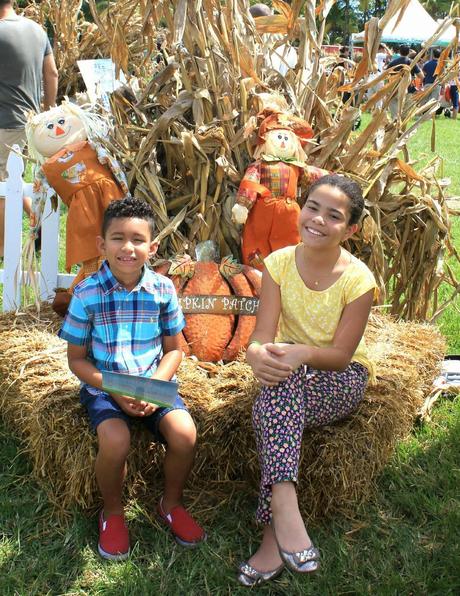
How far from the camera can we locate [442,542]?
8.77 feet

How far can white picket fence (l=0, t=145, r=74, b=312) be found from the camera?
156 inches

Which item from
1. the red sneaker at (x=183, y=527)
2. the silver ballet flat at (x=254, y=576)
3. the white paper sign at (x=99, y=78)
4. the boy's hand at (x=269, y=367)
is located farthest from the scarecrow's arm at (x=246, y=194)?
the silver ballet flat at (x=254, y=576)

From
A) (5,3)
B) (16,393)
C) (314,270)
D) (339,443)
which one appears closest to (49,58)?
(5,3)

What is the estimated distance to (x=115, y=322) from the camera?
2736 mm

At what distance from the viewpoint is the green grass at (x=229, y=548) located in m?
2.42

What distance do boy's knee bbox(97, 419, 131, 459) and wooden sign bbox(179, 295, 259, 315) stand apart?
102 centimetres

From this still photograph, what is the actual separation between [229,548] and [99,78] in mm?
2773

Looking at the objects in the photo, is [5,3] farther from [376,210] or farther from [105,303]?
[105,303]

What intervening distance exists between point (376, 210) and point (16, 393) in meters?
2.03

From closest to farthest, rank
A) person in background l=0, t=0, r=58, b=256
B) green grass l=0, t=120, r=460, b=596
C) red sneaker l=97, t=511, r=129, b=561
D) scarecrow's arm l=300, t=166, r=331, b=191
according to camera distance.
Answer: green grass l=0, t=120, r=460, b=596 < red sneaker l=97, t=511, r=129, b=561 < scarecrow's arm l=300, t=166, r=331, b=191 < person in background l=0, t=0, r=58, b=256

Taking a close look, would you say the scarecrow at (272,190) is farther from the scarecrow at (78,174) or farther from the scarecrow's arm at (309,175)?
the scarecrow at (78,174)

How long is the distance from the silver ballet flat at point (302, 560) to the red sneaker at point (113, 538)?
589mm

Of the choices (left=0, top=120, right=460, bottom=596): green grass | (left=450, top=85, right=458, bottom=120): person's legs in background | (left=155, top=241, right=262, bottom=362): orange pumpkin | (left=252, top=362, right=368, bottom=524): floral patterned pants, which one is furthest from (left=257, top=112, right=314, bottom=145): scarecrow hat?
(left=450, top=85, right=458, bottom=120): person's legs in background

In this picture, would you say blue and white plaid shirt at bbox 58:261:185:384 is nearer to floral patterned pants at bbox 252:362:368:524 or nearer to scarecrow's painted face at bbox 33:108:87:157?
floral patterned pants at bbox 252:362:368:524
